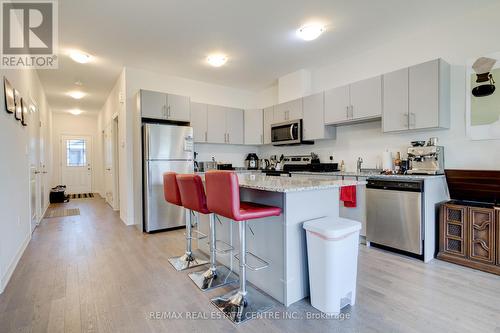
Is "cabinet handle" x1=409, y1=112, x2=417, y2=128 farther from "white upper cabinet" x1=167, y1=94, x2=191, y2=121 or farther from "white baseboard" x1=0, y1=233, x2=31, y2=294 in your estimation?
"white baseboard" x1=0, y1=233, x2=31, y2=294

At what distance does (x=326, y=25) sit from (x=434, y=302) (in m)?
3.05

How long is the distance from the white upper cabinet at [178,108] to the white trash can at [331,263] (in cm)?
332

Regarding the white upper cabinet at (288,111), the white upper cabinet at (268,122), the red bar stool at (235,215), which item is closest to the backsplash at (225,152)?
the white upper cabinet at (268,122)

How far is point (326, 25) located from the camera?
3.16 meters

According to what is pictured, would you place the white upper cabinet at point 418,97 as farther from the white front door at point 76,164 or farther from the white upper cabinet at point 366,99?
the white front door at point 76,164

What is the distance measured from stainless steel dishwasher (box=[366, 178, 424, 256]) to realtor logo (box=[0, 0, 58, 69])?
4186 mm

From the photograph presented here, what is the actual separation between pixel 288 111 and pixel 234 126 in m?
1.22

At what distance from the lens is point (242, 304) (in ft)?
6.54

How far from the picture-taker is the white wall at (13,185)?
247cm

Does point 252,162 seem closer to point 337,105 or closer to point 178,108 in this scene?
point 178,108

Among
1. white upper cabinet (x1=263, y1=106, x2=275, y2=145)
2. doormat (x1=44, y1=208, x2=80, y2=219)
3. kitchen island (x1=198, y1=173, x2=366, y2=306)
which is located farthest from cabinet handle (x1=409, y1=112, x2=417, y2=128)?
doormat (x1=44, y1=208, x2=80, y2=219)

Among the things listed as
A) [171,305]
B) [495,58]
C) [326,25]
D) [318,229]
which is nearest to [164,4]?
[326,25]

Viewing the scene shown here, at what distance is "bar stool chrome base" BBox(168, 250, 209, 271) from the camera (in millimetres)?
2775

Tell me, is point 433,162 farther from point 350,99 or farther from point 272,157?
point 272,157
